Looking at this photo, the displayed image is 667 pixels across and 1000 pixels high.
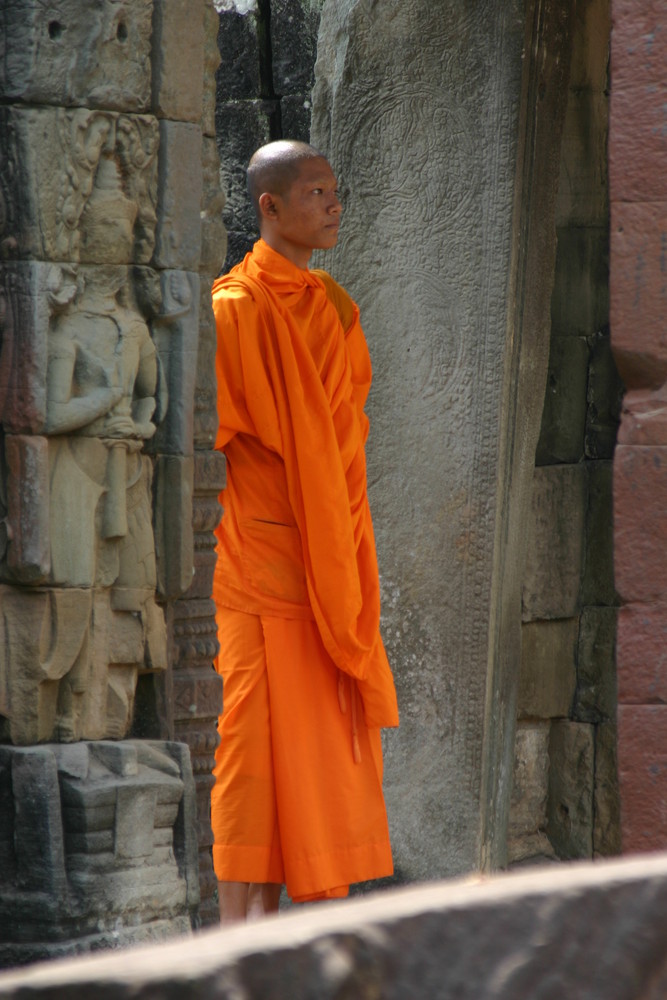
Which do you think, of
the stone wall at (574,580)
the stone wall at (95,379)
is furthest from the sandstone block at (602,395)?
the stone wall at (95,379)

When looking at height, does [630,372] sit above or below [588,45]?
below

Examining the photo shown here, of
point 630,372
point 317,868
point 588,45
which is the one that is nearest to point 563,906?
point 630,372

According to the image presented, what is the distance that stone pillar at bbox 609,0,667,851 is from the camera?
3875 millimetres

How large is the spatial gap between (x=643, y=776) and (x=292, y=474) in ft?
5.28

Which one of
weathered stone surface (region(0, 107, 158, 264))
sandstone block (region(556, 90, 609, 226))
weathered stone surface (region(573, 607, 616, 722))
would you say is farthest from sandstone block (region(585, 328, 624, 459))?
weathered stone surface (region(0, 107, 158, 264))

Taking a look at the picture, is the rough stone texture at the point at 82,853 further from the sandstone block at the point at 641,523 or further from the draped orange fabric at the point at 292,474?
the sandstone block at the point at 641,523

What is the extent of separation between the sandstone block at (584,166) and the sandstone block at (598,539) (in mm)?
903

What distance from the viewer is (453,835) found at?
5.92 meters

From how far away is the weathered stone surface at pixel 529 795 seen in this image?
6.50 metres

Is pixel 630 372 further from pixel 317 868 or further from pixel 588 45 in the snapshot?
pixel 588 45

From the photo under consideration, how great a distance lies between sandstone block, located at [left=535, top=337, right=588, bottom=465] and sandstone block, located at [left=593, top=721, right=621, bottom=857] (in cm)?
101

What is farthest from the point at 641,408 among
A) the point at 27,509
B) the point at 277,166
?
the point at 277,166

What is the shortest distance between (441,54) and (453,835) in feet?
8.42

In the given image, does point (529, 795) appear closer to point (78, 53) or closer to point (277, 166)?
point (277, 166)
